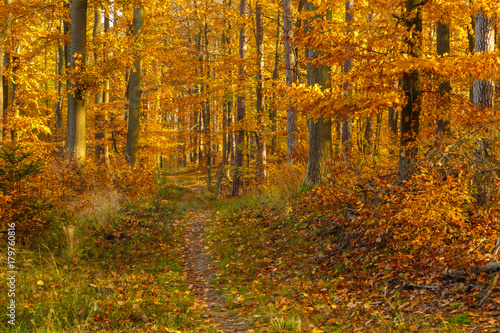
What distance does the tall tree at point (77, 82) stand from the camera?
10.4 m

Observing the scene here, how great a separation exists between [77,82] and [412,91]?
8725mm

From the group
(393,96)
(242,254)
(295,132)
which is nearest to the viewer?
(393,96)

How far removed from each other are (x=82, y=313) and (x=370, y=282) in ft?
13.0

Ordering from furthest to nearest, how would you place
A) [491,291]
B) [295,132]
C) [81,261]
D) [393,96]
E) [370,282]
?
[295,132]
[81,261]
[393,96]
[370,282]
[491,291]

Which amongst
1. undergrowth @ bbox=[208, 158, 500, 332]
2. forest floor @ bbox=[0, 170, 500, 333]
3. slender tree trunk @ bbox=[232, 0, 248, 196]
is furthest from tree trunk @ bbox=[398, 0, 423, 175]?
slender tree trunk @ bbox=[232, 0, 248, 196]

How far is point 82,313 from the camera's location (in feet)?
15.2

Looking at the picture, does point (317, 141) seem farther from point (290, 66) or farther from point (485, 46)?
point (485, 46)

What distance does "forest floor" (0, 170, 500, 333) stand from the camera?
4418mm

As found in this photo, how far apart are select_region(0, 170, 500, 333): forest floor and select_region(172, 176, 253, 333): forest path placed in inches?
1.0

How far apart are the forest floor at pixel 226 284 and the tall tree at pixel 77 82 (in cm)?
214

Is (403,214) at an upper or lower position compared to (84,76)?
lower

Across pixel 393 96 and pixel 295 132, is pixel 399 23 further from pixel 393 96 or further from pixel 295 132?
pixel 295 132

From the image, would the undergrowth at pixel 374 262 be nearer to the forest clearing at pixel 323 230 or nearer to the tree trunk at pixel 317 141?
the forest clearing at pixel 323 230

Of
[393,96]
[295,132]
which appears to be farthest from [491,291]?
[295,132]
